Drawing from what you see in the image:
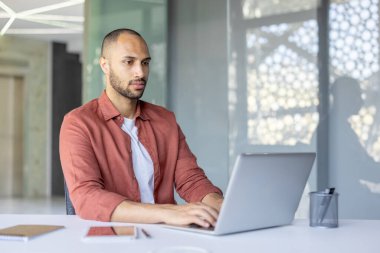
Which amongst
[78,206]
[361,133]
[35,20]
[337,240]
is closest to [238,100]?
[361,133]

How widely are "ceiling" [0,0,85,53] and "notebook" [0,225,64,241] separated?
23.5ft

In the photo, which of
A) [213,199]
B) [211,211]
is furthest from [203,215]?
[213,199]

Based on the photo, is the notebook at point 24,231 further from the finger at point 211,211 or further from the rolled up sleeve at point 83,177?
the finger at point 211,211

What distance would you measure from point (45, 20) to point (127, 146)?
26.3 feet

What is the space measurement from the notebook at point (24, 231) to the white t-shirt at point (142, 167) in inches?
23.5

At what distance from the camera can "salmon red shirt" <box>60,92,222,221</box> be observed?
72.7 inches

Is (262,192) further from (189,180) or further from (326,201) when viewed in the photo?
(189,180)

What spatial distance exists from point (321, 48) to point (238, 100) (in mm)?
756

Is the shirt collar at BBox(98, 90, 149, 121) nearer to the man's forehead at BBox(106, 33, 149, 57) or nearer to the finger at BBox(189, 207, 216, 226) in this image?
the man's forehead at BBox(106, 33, 149, 57)

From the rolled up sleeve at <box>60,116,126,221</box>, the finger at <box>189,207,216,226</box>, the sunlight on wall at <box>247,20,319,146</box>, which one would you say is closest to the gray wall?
the sunlight on wall at <box>247,20,319,146</box>

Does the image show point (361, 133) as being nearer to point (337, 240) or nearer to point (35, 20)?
point (337, 240)

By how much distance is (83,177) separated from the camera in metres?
1.90

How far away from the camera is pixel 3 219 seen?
176 centimetres

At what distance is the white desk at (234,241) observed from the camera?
1.32 meters
